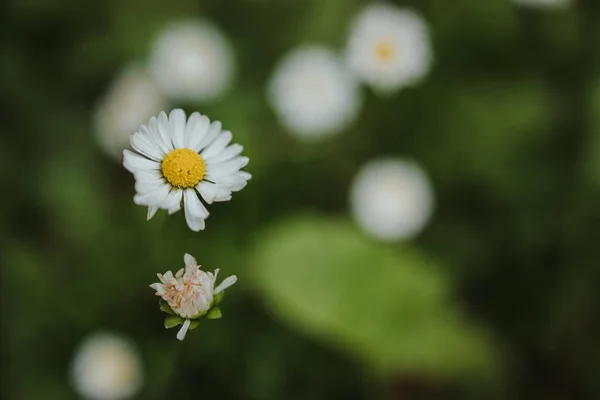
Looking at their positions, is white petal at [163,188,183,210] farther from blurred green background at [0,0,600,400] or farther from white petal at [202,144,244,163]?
blurred green background at [0,0,600,400]

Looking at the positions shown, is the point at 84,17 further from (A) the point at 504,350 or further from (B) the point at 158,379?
(A) the point at 504,350

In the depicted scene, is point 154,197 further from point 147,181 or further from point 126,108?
point 126,108

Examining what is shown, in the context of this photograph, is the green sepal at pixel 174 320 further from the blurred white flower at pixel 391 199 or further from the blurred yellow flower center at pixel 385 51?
the blurred yellow flower center at pixel 385 51

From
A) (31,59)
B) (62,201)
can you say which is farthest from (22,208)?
(31,59)

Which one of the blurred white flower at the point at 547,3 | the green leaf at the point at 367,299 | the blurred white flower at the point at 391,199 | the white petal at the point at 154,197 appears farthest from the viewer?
the blurred white flower at the point at 547,3

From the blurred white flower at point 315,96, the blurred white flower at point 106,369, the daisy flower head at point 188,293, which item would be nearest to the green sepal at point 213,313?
the daisy flower head at point 188,293

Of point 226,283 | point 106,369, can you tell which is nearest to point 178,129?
point 226,283

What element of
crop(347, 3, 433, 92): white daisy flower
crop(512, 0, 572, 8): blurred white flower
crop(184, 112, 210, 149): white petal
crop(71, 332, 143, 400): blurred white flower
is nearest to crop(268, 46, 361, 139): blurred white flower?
crop(347, 3, 433, 92): white daisy flower

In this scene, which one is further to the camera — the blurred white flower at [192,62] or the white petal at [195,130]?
the blurred white flower at [192,62]

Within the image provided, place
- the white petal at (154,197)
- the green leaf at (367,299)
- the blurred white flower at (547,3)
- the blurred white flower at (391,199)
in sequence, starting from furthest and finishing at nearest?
the blurred white flower at (547,3) → the blurred white flower at (391,199) → the green leaf at (367,299) → the white petal at (154,197)

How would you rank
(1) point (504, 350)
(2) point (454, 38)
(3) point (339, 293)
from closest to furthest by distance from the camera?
(3) point (339, 293) → (1) point (504, 350) → (2) point (454, 38)
